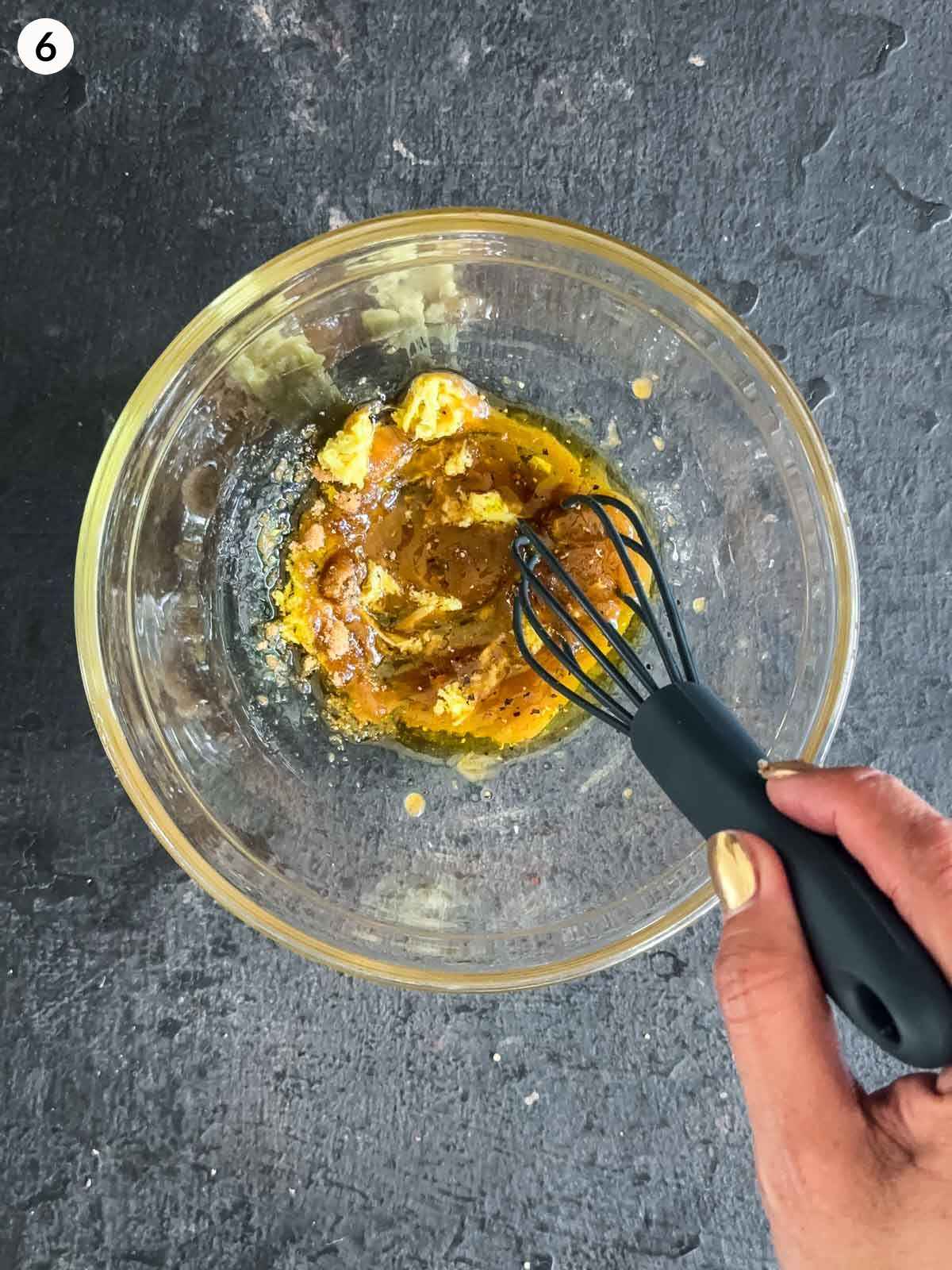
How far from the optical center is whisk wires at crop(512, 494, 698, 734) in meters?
0.78

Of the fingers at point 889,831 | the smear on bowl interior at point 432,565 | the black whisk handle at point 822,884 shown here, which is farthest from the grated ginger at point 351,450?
the fingers at point 889,831

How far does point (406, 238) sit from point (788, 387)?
33 centimetres

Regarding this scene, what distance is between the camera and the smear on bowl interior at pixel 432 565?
96 cm

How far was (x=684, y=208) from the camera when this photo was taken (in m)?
0.98

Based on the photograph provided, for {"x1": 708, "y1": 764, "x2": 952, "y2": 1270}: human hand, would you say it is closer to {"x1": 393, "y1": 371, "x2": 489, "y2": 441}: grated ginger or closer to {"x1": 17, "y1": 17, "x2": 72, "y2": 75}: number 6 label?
{"x1": 393, "y1": 371, "x2": 489, "y2": 441}: grated ginger

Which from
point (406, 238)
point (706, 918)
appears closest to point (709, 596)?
point (706, 918)

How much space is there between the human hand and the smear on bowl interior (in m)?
0.34

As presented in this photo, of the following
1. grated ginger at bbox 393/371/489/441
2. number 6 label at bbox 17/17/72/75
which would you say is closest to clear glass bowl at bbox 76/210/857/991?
grated ginger at bbox 393/371/489/441

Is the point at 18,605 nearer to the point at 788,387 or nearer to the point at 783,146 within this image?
the point at 788,387

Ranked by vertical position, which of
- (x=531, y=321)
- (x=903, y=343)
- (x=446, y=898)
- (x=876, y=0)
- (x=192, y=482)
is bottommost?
(x=446, y=898)

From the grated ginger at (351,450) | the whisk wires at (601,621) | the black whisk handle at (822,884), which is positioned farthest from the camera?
the grated ginger at (351,450)

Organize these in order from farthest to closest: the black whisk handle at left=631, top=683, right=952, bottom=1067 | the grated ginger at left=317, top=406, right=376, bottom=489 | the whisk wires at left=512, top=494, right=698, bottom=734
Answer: the grated ginger at left=317, top=406, right=376, bottom=489
the whisk wires at left=512, top=494, right=698, bottom=734
the black whisk handle at left=631, top=683, right=952, bottom=1067

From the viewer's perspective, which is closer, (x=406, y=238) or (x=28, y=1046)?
(x=406, y=238)

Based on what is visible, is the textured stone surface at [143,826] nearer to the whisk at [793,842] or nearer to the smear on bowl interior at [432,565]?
the smear on bowl interior at [432,565]
